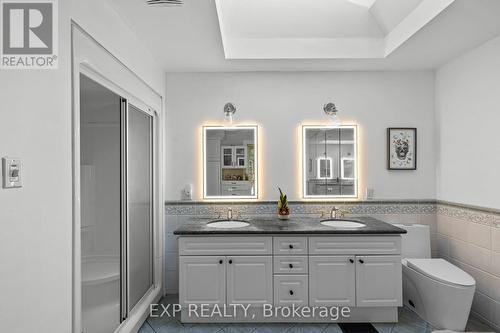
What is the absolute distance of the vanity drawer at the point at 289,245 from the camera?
2670 mm

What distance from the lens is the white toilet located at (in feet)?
7.81

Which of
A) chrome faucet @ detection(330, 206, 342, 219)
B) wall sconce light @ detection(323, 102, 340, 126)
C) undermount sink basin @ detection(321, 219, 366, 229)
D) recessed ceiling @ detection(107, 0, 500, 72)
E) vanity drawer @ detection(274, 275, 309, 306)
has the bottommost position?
vanity drawer @ detection(274, 275, 309, 306)

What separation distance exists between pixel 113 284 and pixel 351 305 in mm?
1921

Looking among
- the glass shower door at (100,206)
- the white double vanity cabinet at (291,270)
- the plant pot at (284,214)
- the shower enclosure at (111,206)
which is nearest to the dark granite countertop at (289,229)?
the white double vanity cabinet at (291,270)

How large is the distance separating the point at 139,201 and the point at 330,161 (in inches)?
77.7

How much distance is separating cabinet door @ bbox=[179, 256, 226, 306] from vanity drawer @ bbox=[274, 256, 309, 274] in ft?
1.53

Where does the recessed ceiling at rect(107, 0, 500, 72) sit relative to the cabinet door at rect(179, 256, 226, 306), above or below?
above

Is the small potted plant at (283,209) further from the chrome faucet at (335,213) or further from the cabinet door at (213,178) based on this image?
the cabinet door at (213,178)

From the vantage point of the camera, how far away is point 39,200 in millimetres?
1311

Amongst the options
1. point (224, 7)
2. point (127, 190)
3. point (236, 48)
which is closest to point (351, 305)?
point (127, 190)

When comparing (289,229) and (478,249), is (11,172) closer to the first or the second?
(289,229)

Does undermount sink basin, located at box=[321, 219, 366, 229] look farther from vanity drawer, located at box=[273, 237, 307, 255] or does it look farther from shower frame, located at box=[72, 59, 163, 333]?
shower frame, located at box=[72, 59, 163, 333]

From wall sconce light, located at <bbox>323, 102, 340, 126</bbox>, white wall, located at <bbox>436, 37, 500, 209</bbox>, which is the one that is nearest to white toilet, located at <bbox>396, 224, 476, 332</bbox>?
white wall, located at <bbox>436, 37, 500, 209</bbox>

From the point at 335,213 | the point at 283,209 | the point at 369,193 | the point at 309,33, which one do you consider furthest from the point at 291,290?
the point at 309,33
